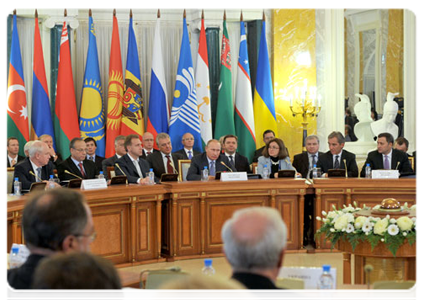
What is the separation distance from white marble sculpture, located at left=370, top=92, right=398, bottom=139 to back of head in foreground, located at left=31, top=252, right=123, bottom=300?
32.5ft

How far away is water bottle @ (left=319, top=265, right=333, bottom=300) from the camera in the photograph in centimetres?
292

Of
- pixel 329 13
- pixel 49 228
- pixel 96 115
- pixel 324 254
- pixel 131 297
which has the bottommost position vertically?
pixel 324 254

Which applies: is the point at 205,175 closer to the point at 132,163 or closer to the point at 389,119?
the point at 132,163

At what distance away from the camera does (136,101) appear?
10125 millimetres

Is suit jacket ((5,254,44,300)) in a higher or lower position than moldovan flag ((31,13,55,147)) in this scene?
lower

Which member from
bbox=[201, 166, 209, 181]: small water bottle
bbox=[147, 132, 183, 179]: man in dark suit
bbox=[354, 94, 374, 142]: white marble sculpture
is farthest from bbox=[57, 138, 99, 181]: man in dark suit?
bbox=[354, 94, 374, 142]: white marble sculpture

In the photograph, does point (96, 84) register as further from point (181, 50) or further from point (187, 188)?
point (187, 188)

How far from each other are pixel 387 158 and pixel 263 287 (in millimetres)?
6806

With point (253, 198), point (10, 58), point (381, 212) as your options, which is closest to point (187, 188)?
point (253, 198)

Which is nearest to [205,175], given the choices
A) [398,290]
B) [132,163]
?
[132,163]

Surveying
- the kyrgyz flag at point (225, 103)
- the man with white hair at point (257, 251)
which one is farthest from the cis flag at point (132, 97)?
the man with white hair at point (257, 251)

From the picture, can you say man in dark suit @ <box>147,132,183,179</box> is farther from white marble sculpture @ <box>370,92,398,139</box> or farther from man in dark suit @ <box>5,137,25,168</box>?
white marble sculpture @ <box>370,92,398,139</box>

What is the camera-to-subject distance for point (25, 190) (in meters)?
6.52

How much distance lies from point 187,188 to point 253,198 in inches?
31.4
